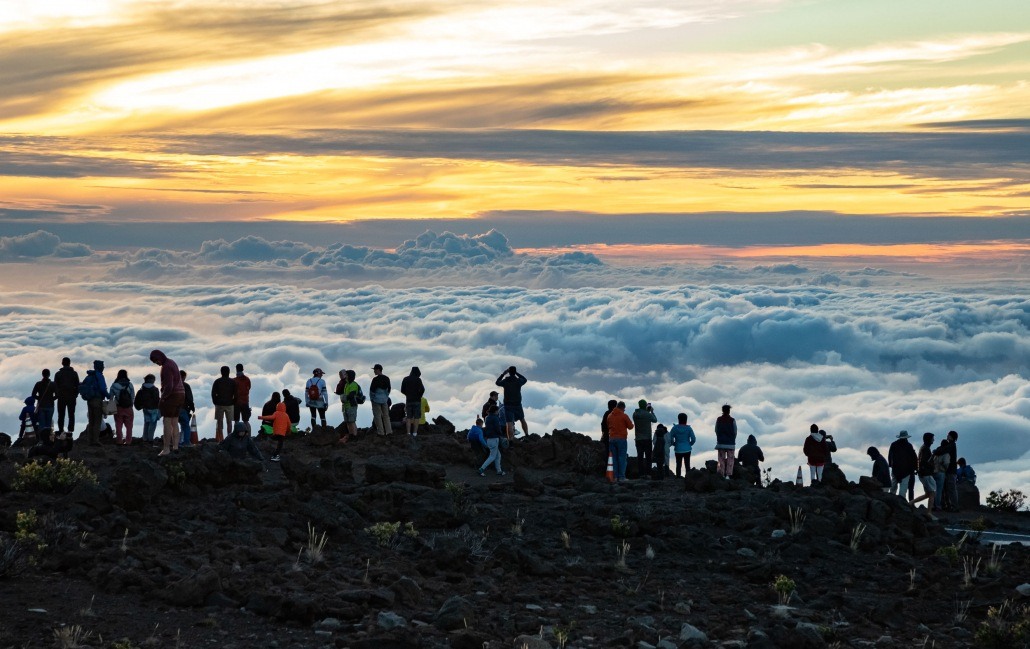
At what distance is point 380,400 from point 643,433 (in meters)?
5.93

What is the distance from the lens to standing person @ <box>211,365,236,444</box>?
783 inches

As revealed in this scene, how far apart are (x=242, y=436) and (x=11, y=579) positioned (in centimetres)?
706

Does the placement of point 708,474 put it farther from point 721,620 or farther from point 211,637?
point 211,637

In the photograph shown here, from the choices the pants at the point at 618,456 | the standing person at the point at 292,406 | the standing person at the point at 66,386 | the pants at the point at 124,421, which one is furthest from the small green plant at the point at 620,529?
the standing person at the point at 66,386

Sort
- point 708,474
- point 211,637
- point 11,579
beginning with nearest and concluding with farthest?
1. point 211,637
2. point 11,579
3. point 708,474

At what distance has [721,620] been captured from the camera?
37.5ft

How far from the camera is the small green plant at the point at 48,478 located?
13.5 meters

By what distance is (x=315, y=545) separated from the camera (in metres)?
12.7

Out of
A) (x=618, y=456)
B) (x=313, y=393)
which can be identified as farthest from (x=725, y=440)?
(x=313, y=393)

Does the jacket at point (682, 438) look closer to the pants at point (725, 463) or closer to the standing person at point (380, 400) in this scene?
the pants at point (725, 463)

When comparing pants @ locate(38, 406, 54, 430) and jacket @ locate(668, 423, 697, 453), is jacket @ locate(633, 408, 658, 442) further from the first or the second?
pants @ locate(38, 406, 54, 430)

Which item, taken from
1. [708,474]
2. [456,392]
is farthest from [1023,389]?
[708,474]

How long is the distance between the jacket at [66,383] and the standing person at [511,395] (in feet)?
27.6

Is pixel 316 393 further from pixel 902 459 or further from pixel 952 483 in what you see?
pixel 952 483
